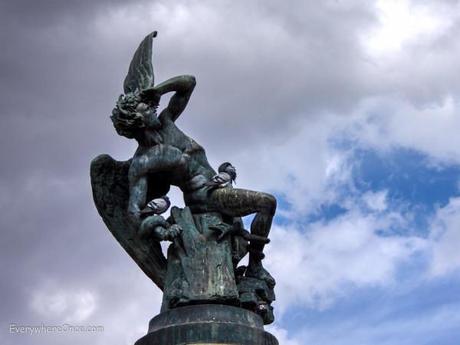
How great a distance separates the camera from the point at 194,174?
1195cm

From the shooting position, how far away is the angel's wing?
1214cm

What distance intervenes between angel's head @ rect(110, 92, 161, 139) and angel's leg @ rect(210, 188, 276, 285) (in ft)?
4.50

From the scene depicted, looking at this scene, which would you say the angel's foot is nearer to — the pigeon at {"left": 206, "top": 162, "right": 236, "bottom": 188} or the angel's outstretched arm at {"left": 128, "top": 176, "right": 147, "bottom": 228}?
the pigeon at {"left": 206, "top": 162, "right": 236, "bottom": 188}

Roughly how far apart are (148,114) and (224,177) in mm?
1401

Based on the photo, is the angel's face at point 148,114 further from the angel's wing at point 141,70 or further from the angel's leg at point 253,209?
the angel's leg at point 253,209

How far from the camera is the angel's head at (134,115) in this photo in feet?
38.6

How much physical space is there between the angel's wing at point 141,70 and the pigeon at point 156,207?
1693 mm

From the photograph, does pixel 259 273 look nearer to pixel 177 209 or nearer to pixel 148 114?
pixel 177 209

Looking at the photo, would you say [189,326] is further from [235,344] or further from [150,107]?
[150,107]

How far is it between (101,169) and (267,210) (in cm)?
269

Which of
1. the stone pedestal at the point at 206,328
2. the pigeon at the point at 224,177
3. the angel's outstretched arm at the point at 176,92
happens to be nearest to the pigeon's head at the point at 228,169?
the pigeon at the point at 224,177

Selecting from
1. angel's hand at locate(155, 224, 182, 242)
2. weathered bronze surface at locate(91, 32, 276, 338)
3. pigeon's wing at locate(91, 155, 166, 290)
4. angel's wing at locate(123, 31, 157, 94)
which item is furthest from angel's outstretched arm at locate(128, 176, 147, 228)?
angel's wing at locate(123, 31, 157, 94)

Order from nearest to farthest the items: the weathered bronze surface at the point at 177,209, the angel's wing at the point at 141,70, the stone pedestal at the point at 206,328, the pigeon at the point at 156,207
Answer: the stone pedestal at the point at 206,328 → the weathered bronze surface at the point at 177,209 → the pigeon at the point at 156,207 → the angel's wing at the point at 141,70

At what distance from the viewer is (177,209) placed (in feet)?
38.2
